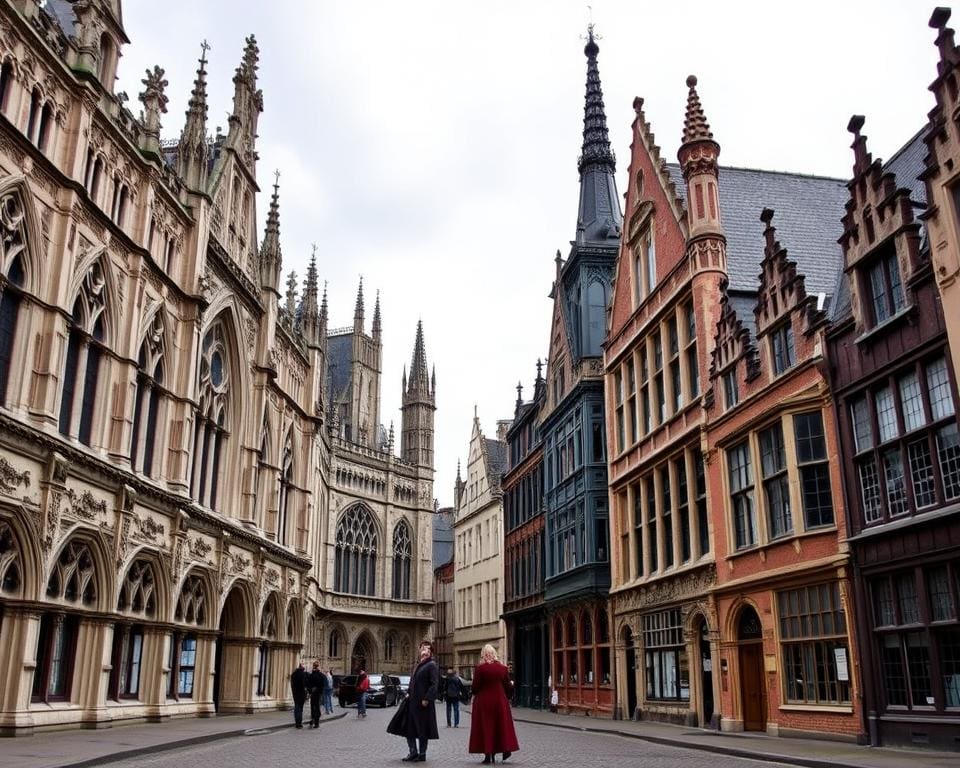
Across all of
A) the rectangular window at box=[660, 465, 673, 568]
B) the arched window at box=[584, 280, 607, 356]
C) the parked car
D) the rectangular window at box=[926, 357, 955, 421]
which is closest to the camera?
the rectangular window at box=[926, 357, 955, 421]

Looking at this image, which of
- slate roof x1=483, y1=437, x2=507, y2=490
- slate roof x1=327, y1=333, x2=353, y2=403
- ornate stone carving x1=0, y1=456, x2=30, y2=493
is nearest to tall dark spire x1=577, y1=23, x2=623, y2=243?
slate roof x1=483, y1=437, x2=507, y2=490

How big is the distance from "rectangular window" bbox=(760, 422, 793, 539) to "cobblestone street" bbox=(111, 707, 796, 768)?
220 inches

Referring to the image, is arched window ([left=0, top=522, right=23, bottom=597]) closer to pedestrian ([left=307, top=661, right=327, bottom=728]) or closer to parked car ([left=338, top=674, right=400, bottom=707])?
pedestrian ([left=307, top=661, right=327, bottom=728])

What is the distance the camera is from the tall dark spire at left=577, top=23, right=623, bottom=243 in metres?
41.4

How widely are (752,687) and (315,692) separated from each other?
11588 millimetres

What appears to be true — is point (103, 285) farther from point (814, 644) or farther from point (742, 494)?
point (814, 644)

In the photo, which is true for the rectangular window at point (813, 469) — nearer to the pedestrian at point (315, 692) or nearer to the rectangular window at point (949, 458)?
the rectangular window at point (949, 458)

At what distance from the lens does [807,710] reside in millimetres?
19719

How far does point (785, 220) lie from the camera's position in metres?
27.3

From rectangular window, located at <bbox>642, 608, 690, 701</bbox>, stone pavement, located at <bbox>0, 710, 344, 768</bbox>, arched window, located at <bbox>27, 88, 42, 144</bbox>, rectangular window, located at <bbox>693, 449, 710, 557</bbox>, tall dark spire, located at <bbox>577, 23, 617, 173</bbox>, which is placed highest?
tall dark spire, located at <bbox>577, 23, 617, 173</bbox>

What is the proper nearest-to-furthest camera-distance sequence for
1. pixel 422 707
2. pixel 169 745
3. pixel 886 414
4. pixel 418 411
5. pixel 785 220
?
pixel 422 707
pixel 169 745
pixel 886 414
pixel 785 220
pixel 418 411

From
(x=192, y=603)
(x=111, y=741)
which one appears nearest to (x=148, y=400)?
(x=192, y=603)

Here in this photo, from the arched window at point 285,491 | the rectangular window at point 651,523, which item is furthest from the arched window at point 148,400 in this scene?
the rectangular window at point 651,523

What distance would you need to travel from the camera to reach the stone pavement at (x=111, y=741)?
12836mm
